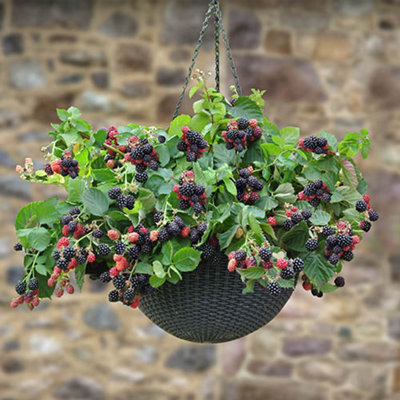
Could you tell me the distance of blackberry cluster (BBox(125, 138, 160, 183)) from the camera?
1.36 metres

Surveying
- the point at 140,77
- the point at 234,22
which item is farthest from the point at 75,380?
the point at 234,22

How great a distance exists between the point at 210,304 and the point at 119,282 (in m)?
0.21

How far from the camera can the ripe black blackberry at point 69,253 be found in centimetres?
132

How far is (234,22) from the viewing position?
3240mm

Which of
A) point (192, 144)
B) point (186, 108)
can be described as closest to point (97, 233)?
point (192, 144)

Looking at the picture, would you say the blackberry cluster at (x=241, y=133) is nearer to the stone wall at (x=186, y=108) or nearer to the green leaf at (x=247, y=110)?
the green leaf at (x=247, y=110)

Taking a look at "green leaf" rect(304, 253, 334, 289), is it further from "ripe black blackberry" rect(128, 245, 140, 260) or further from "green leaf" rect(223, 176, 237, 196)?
"ripe black blackberry" rect(128, 245, 140, 260)

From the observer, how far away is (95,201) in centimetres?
136

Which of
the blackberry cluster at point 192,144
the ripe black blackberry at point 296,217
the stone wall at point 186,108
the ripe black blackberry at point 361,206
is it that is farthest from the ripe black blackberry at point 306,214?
the stone wall at point 186,108

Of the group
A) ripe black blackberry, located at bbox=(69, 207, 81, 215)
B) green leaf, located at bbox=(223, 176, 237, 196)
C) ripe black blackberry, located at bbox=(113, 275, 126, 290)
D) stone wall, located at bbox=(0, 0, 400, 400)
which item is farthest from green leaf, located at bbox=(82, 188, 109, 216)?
stone wall, located at bbox=(0, 0, 400, 400)

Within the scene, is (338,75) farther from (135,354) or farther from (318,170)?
(318,170)

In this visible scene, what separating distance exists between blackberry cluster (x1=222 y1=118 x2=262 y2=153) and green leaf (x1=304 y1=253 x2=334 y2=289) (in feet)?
0.84

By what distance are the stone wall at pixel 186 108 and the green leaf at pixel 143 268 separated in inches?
69.9

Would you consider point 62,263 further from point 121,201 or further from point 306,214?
point 306,214
